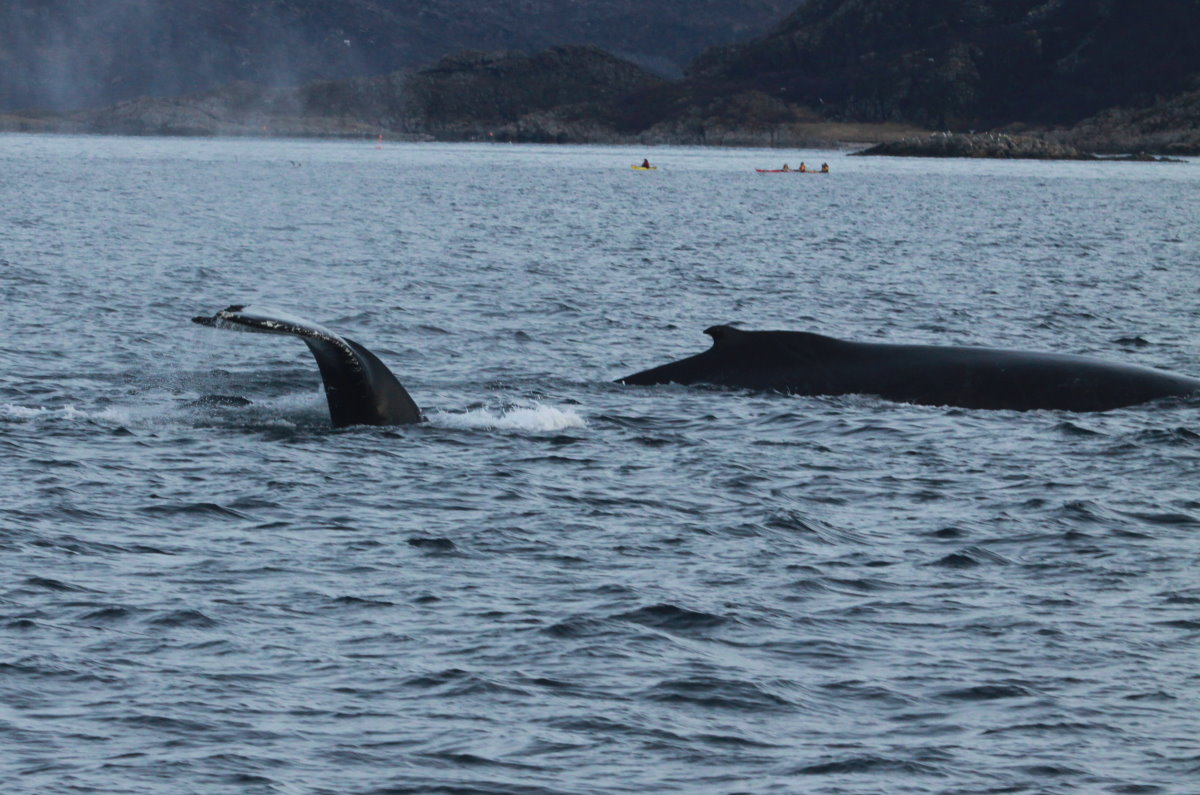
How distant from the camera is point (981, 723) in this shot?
10.9 metres

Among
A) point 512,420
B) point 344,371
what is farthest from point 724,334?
point 344,371

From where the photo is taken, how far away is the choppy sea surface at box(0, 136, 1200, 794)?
10.4m

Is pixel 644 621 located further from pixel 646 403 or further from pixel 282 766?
pixel 646 403

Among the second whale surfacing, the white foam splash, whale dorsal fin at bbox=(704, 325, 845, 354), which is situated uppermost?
whale dorsal fin at bbox=(704, 325, 845, 354)

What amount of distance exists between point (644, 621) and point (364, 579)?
2.42 m

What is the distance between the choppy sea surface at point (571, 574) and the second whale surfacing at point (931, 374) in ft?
1.10

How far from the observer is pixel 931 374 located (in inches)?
860

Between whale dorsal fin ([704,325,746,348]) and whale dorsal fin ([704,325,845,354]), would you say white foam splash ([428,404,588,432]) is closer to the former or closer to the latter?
whale dorsal fin ([704,325,746,348])

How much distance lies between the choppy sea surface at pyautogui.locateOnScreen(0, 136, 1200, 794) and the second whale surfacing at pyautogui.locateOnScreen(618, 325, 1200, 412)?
0.34m

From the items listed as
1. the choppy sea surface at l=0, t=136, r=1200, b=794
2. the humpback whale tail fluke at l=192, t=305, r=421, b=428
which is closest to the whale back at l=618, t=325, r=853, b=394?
the choppy sea surface at l=0, t=136, r=1200, b=794

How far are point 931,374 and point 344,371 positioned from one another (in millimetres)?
7706

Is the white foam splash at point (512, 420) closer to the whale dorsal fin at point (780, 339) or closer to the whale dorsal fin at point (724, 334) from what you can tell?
the whale dorsal fin at point (724, 334)

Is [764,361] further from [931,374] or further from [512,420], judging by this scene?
[512,420]

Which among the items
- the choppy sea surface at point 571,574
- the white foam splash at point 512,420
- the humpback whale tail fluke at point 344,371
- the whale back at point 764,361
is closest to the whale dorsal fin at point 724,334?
the whale back at point 764,361
